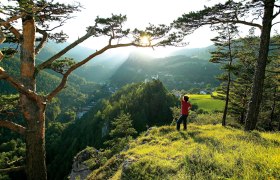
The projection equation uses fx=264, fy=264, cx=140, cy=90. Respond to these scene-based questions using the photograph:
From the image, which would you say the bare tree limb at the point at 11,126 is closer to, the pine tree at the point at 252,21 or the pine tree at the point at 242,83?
the pine tree at the point at 252,21

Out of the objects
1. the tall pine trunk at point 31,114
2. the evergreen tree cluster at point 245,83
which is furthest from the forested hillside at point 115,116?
the tall pine trunk at point 31,114

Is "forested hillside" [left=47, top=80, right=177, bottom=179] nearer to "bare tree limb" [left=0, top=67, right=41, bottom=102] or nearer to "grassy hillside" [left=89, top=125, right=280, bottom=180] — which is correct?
"grassy hillside" [left=89, top=125, right=280, bottom=180]

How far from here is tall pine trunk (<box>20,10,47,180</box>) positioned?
8.38 m

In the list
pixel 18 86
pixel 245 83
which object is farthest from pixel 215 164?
pixel 245 83

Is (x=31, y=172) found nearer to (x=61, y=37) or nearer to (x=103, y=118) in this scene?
(x=61, y=37)

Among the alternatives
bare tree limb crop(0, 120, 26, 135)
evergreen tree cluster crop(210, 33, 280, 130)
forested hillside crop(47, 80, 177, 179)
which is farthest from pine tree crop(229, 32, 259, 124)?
forested hillside crop(47, 80, 177, 179)

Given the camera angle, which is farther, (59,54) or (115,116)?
(115,116)

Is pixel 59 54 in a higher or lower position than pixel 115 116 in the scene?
higher

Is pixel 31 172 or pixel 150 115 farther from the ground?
pixel 31 172

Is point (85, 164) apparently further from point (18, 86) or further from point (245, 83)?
point (245, 83)

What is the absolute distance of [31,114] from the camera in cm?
843

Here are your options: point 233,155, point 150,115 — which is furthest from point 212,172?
point 150,115

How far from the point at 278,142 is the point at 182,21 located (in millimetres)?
6481

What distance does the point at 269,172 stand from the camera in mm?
5188
